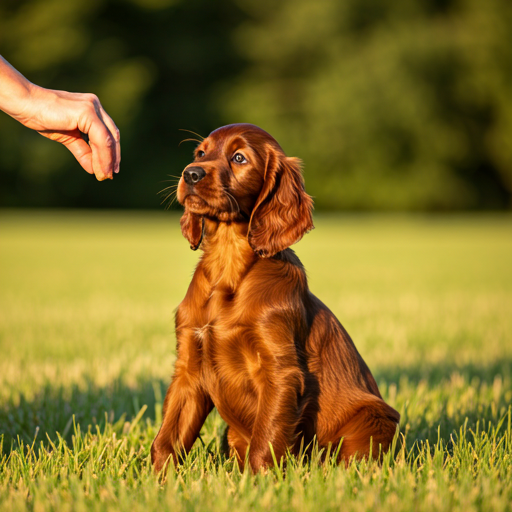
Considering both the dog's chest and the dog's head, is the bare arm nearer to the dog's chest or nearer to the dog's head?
the dog's head

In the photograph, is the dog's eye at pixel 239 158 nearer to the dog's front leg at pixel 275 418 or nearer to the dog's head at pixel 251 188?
the dog's head at pixel 251 188

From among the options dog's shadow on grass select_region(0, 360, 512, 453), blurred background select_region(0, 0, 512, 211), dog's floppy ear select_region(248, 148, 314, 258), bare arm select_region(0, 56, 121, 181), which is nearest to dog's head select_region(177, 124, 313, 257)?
dog's floppy ear select_region(248, 148, 314, 258)

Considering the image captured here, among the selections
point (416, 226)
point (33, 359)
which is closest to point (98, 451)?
point (33, 359)

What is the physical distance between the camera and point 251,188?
264 centimetres

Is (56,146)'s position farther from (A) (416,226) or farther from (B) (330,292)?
(B) (330,292)

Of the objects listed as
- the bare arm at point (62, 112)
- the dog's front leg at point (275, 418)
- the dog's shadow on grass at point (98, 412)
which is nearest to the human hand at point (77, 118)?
the bare arm at point (62, 112)

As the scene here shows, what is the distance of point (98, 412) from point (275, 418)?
4.33 feet

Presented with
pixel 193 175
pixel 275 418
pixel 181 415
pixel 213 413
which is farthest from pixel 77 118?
pixel 213 413

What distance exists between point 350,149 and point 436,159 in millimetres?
4753

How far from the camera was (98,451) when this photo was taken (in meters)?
2.50

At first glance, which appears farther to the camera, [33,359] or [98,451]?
[33,359]

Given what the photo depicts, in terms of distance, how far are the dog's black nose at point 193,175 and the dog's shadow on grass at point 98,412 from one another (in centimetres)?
116

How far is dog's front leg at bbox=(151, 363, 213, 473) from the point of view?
243 centimetres

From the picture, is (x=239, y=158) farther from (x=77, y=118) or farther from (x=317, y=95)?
(x=317, y=95)
